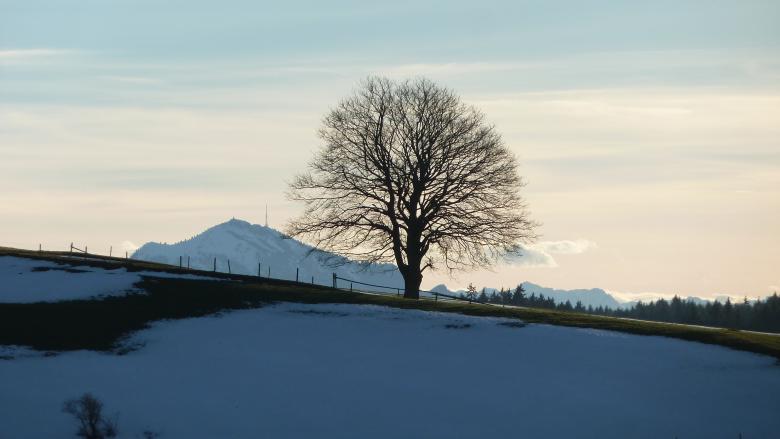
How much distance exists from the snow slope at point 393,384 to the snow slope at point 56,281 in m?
8.59

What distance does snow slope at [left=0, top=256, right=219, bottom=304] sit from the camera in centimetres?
6344

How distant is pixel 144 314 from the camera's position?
6050 cm

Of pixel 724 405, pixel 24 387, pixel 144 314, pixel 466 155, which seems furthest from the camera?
pixel 466 155

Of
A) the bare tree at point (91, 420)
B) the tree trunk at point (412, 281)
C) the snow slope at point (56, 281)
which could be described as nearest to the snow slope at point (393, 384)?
the bare tree at point (91, 420)

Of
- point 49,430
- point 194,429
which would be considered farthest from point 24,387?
point 194,429

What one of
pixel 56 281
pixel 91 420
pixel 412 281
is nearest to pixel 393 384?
pixel 91 420

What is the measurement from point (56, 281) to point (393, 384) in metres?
27.4

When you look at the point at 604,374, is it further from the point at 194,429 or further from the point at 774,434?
the point at 194,429

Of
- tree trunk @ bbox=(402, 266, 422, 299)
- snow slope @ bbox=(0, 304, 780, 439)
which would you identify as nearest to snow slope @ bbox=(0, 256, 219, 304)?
snow slope @ bbox=(0, 304, 780, 439)

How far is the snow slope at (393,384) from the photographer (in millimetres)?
44312

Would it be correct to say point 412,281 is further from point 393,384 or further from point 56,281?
point 393,384

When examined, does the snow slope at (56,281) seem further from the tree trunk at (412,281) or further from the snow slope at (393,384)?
the tree trunk at (412,281)

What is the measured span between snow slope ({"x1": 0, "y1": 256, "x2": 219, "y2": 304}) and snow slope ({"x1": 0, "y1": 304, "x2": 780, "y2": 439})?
859 cm

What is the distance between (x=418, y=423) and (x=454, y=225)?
33.4 metres
